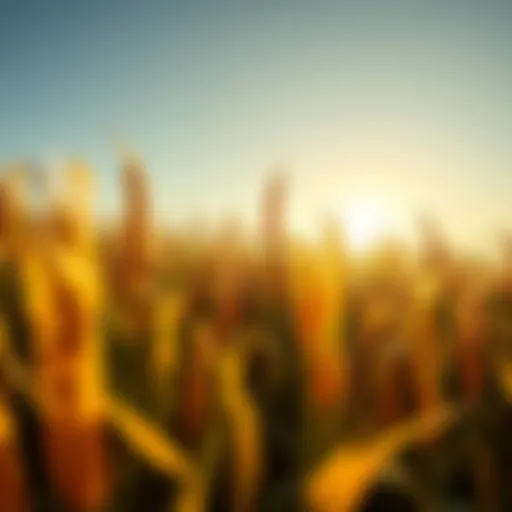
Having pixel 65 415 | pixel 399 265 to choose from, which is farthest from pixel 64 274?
pixel 399 265

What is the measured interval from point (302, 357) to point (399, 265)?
0.09 meters

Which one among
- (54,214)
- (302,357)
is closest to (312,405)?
(302,357)

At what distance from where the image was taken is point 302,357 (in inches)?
13.5

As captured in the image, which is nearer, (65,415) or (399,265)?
(65,415)

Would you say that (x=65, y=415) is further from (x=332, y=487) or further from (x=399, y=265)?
(x=399, y=265)

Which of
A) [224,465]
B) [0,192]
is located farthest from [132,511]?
[0,192]

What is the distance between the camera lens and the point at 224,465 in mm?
291

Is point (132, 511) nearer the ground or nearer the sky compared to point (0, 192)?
nearer the ground

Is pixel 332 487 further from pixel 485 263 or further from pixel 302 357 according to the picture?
pixel 485 263

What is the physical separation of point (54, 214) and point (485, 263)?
0.76ft

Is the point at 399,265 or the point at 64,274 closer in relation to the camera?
the point at 64,274

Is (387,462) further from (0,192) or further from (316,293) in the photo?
(0,192)

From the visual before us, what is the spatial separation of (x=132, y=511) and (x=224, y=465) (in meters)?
0.04

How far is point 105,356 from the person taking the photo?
322 mm
